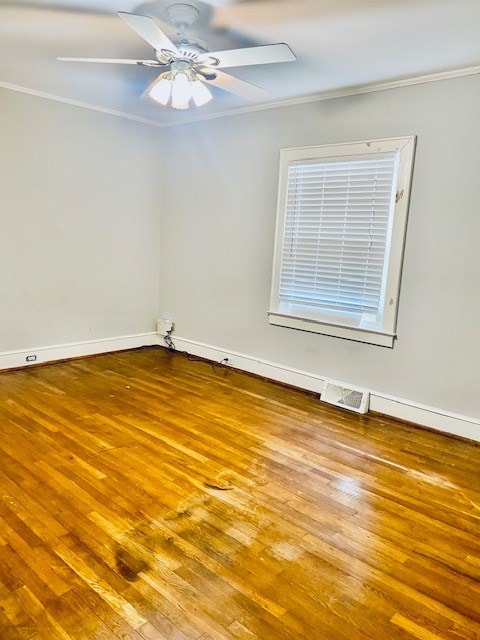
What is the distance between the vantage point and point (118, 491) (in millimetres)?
2377

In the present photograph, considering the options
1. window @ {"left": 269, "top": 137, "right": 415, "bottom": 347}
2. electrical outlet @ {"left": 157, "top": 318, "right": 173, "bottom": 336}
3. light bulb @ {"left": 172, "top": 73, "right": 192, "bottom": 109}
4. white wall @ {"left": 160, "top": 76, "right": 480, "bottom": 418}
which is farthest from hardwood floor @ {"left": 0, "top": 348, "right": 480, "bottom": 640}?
light bulb @ {"left": 172, "top": 73, "right": 192, "bottom": 109}

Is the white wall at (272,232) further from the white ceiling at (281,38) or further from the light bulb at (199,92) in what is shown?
the light bulb at (199,92)

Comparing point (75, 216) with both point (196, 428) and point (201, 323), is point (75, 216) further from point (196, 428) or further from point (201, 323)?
point (196, 428)

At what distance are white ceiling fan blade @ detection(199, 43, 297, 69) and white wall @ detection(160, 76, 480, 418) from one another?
139cm

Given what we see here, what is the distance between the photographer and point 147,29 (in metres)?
2.13

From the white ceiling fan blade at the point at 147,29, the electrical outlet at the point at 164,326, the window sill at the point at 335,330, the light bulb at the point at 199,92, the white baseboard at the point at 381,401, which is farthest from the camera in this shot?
the electrical outlet at the point at 164,326

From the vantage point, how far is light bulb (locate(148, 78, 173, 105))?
2750 mm

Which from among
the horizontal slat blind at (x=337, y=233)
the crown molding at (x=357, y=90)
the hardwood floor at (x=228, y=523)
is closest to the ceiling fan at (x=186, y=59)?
the crown molding at (x=357, y=90)

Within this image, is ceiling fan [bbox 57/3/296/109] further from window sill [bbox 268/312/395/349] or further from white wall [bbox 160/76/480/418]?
window sill [bbox 268/312/395/349]

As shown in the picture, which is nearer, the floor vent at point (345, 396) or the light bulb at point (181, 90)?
the light bulb at point (181, 90)

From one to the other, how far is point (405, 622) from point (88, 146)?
4.57m

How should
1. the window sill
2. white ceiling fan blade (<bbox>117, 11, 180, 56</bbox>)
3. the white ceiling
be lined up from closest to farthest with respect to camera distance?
white ceiling fan blade (<bbox>117, 11, 180, 56</bbox>), the white ceiling, the window sill

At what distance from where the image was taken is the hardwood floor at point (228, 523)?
162cm

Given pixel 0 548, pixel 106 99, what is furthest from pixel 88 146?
pixel 0 548
